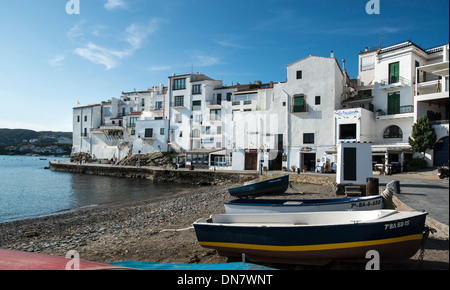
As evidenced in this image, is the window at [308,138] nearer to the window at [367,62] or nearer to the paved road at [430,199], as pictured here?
the window at [367,62]

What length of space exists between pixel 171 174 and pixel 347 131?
75.5ft

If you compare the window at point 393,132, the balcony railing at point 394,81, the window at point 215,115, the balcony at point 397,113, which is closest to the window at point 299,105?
the balcony at point 397,113

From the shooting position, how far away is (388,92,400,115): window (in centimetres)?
3075

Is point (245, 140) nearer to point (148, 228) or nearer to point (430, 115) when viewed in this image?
point (430, 115)

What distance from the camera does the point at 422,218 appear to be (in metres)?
5.71

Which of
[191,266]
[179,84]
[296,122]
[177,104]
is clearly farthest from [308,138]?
[191,266]

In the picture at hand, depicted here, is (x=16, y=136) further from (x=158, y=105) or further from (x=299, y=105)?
(x=299, y=105)

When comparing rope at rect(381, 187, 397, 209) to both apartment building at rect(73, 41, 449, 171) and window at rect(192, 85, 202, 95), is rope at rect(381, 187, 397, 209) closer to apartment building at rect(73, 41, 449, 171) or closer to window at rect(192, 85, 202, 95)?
apartment building at rect(73, 41, 449, 171)

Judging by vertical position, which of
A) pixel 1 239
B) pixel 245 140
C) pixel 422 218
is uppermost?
pixel 245 140

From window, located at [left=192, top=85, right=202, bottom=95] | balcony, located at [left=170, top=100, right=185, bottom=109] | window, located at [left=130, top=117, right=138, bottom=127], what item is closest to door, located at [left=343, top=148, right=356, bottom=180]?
window, located at [left=192, top=85, right=202, bottom=95]

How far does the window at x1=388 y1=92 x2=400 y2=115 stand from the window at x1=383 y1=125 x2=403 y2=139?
6.08 ft

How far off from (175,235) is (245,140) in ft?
91.9

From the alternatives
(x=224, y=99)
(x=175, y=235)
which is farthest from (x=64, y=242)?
(x=224, y=99)
